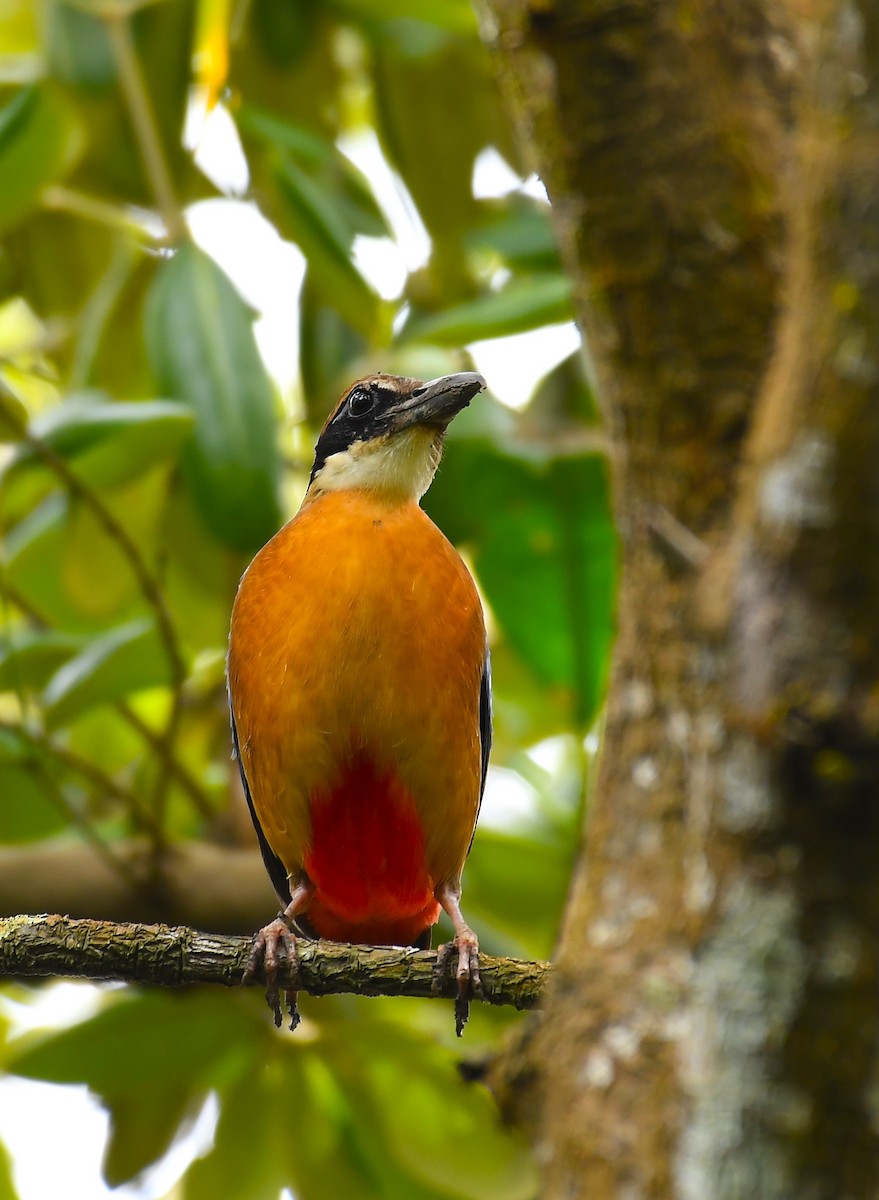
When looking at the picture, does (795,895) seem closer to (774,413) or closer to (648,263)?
(774,413)

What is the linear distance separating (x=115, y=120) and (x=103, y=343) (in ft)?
2.67

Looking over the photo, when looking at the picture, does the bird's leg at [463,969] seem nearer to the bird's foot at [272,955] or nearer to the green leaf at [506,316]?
the bird's foot at [272,955]

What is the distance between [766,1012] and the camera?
4.82 ft

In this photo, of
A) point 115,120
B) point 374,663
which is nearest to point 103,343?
point 115,120

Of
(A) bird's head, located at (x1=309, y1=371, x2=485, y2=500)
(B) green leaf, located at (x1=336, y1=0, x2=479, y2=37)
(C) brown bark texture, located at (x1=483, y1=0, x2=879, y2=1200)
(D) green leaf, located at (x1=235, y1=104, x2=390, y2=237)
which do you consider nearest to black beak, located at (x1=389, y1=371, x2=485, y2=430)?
(A) bird's head, located at (x1=309, y1=371, x2=485, y2=500)

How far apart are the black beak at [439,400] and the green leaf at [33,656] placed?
47.1 inches

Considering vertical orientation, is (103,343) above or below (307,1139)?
above

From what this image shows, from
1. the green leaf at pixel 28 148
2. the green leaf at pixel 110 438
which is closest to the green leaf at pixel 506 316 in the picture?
the green leaf at pixel 110 438

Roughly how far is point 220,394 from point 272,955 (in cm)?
167

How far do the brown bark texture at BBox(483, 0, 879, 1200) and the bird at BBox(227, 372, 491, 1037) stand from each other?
1932 mm

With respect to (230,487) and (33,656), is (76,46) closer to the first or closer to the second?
(230,487)

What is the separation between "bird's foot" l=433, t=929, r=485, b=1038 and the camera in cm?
306

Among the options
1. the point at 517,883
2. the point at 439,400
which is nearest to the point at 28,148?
the point at 439,400

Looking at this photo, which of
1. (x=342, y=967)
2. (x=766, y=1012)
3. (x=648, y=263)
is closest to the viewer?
(x=766, y=1012)
